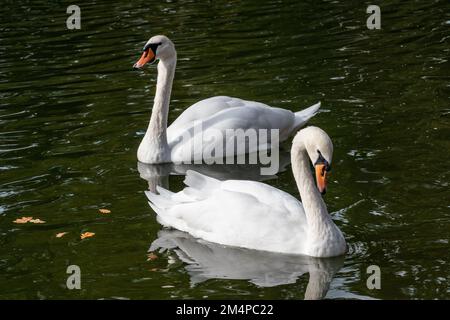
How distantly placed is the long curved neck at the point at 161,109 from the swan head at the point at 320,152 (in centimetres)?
352

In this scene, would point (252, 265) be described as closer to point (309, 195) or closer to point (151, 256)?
point (309, 195)

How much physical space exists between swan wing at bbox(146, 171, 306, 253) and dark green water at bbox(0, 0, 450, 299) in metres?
0.20

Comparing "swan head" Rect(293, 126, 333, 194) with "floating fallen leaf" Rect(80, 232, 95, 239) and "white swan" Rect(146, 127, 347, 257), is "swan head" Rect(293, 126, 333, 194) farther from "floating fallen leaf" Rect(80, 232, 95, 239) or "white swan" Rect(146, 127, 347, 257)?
"floating fallen leaf" Rect(80, 232, 95, 239)

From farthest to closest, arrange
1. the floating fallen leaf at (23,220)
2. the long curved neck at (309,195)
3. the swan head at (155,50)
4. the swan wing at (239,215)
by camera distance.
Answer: the swan head at (155,50)
the floating fallen leaf at (23,220)
the swan wing at (239,215)
the long curved neck at (309,195)

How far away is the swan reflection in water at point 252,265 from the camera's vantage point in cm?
785

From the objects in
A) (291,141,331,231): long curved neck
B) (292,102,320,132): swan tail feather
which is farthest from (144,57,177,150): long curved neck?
(291,141,331,231): long curved neck

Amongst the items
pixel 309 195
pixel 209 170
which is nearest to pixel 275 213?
pixel 309 195

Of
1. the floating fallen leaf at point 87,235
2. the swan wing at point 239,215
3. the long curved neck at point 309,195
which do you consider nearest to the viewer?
the long curved neck at point 309,195

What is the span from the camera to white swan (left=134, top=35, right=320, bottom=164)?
11.3 m

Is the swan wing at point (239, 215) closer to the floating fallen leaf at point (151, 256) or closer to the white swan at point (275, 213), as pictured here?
the white swan at point (275, 213)

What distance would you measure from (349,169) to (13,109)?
5094 millimetres

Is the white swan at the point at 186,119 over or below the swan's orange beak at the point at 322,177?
below

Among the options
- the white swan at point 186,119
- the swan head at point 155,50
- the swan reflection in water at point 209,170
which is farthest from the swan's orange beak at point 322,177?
the swan head at point 155,50

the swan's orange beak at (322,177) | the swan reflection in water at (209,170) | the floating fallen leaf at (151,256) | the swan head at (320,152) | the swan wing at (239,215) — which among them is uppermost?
the swan head at (320,152)
